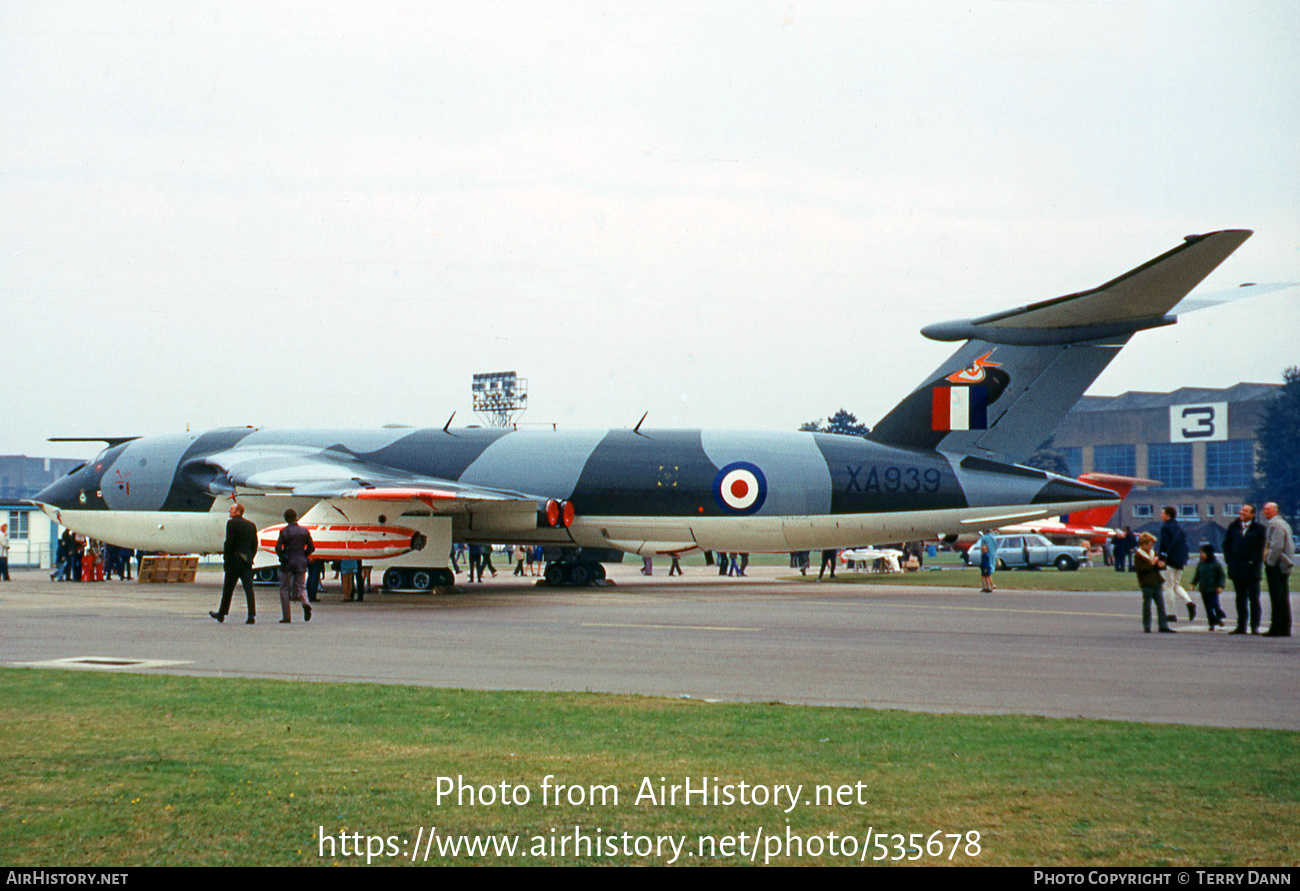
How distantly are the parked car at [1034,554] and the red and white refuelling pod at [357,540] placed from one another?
102ft

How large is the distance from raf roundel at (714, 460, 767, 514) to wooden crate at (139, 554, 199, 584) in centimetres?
1608

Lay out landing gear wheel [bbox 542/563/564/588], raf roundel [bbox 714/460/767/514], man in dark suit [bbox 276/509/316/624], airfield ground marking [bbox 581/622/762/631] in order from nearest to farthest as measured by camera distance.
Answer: airfield ground marking [bbox 581/622/762/631] → man in dark suit [bbox 276/509/316/624] → raf roundel [bbox 714/460/767/514] → landing gear wheel [bbox 542/563/564/588]

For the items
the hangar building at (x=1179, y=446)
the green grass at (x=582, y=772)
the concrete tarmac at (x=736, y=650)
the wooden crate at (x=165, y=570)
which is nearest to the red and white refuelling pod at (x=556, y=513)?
the concrete tarmac at (x=736, y=650)

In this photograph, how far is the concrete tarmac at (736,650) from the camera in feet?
36.1

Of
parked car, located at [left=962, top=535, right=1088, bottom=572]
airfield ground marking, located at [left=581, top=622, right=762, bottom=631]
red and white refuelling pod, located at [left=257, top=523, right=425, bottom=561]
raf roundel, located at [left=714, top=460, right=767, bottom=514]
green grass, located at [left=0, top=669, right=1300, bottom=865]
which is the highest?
raf roundel, located at [left=714, top=460, right=767, bottom=514]

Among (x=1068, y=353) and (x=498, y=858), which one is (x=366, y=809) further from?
(x=1068, y=353)

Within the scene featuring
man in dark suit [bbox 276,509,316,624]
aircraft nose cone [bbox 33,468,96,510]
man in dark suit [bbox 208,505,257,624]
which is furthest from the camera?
aircraft nose cone [bbox 33,468,96,510]

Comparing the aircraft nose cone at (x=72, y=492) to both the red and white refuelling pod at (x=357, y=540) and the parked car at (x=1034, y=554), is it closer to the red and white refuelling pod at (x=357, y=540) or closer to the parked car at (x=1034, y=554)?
the red and white refuelling pod at (x=357, y=540)

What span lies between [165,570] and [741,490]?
17584 millimetres

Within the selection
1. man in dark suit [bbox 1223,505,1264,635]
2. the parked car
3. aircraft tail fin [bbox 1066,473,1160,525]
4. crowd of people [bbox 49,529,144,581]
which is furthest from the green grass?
aircraft tail fin [bbox 1066,473,1160,525]

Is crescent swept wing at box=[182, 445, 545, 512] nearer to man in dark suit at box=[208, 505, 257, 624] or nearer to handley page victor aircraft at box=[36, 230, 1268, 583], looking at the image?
handley page victor aircraft at box=[36, 230, 1268, 583]

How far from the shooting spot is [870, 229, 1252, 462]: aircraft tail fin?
2477 cm

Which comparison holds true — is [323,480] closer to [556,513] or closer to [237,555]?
[556,513]

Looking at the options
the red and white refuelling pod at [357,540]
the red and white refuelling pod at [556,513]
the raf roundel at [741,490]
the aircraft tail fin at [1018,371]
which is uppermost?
the aircraft tail fin at [1018,371]
